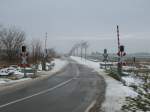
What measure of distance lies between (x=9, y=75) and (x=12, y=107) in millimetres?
16752

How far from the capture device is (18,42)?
253ft

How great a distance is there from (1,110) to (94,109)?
3314 millimetres

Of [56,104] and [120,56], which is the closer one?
[56,104]

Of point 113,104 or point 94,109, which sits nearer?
point 94,109

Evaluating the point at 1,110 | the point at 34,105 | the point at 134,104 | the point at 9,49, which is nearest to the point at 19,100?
the point at 34,105

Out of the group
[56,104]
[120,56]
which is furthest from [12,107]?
[120,56]

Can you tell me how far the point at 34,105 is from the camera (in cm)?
1184

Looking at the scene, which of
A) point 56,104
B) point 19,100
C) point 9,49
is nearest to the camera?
point 56,104

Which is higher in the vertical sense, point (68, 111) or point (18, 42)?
point (18, 42)

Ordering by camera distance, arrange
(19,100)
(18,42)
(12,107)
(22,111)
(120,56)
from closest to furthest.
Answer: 1. (22,111)
2. (12,107)
3. (19,100)
4. (120,56)
5. (18,42)

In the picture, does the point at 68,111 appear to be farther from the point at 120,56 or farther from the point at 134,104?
the point at 120,56

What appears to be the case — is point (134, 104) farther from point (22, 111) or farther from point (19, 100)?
point (19, 100)

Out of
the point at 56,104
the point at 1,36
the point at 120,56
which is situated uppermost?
the point at 1,36

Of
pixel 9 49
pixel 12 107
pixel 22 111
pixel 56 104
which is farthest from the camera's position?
pixel 9 49
